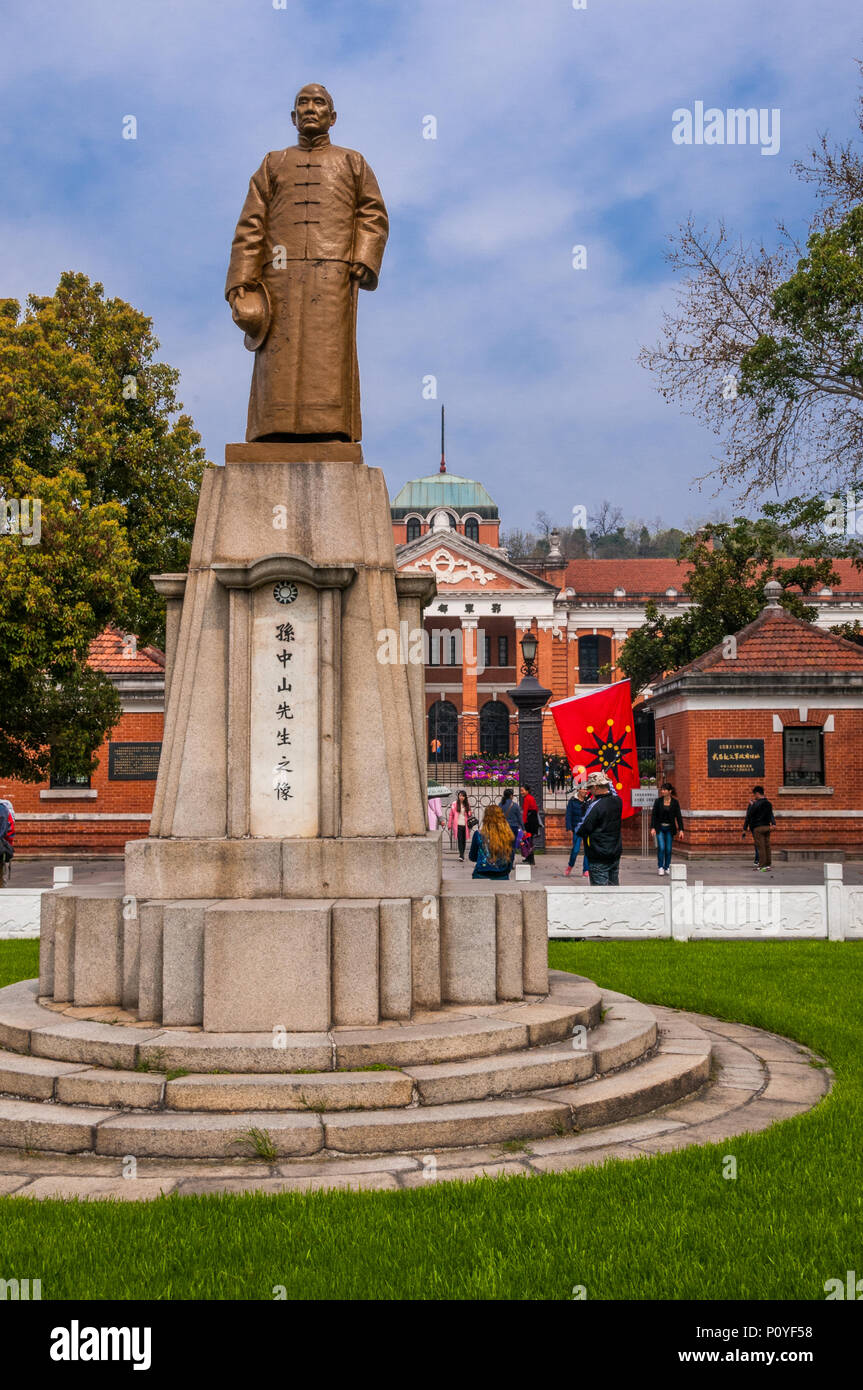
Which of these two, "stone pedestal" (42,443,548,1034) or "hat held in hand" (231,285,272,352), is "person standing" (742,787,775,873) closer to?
"stone pedestal" (42,443,548,1034)

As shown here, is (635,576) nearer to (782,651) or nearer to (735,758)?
(782,651)

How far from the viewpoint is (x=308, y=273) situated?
684 cm

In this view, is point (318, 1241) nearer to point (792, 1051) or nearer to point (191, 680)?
point (191, 680)

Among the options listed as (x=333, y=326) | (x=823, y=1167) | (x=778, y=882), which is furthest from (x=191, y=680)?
(x=778, y=882)

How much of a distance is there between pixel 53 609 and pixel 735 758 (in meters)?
13.3

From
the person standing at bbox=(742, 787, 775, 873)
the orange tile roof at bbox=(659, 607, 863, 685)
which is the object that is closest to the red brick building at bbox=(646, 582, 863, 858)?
the orange tile roof at bbox=(659, 607, 863, 685)

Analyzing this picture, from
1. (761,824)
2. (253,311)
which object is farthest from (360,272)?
(761,824)

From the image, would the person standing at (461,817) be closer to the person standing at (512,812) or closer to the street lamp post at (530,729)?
the street lamp post at (530,729)

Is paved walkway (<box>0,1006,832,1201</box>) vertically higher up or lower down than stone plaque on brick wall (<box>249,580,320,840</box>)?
lower down

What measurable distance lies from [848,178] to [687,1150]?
17460 mm

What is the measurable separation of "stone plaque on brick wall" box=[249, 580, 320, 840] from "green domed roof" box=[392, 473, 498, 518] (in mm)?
51530

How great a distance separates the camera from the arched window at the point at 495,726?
49.7m

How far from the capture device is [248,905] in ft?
18.1

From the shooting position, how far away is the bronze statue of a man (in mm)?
6785
